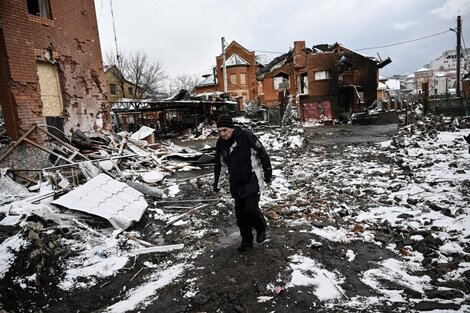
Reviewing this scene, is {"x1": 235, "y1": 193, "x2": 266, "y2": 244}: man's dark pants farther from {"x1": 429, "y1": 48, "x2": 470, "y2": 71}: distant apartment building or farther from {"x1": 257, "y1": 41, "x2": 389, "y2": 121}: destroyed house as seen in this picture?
{"x1": 429, "y1": 48, "x2": 470, "y2": 71}: distant apartment building

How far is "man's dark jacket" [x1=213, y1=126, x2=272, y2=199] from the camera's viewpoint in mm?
3762

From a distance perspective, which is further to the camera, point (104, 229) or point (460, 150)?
point (460, 150)

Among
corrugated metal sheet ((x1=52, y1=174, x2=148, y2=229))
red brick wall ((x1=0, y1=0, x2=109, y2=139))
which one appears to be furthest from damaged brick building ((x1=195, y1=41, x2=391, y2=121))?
corrugated metal sheet ((x1=52, y1=174, x2=148, y2=229))

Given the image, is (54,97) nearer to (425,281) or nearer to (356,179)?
(356,179)

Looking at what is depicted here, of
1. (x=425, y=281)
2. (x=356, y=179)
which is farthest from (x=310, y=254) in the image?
(x=356, y=179)

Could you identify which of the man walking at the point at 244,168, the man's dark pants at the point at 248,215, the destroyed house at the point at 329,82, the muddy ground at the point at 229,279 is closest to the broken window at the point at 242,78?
the destroyed house at the point at 329,82

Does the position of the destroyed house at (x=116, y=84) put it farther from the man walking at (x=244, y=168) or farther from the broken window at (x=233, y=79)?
the man walking at (x=244, y=168)

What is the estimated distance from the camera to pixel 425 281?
3146 millimetres

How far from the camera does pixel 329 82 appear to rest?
29.4 meters

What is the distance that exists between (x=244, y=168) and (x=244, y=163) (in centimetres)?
6

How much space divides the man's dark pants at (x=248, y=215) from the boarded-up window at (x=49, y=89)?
30.3ft

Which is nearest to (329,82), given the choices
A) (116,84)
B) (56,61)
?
(56,61)

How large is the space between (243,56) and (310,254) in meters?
46.7

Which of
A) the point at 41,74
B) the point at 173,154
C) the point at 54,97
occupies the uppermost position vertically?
the point at 41,74
